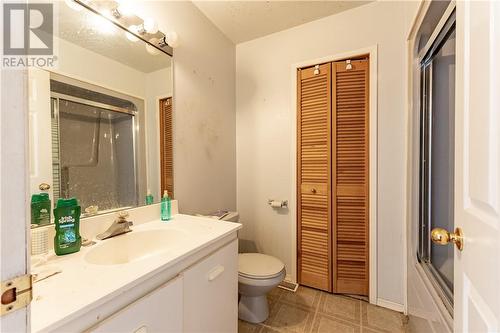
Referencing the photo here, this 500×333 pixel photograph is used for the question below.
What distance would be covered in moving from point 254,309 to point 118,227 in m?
1.13

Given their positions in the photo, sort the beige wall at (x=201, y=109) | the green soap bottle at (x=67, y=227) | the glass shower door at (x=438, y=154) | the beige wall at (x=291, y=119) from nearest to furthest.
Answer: the green soap bottle at (x=67, y=227)
the glass shower door at (x=438, y=154)
the beige wall at (x=201, y=109)
the beige wall at (x=291, y=119)

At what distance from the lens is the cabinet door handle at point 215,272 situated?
1026 mm

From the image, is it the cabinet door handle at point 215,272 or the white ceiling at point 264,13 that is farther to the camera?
the white ceiling at point 264,13

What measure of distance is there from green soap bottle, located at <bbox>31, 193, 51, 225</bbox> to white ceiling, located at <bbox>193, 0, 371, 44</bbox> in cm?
167

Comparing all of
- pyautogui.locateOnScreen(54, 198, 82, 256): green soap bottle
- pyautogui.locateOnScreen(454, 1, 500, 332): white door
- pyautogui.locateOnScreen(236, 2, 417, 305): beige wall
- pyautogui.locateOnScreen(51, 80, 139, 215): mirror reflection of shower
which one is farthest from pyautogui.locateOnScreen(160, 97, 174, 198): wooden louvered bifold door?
pyautogui.locateOnScreen(454, 1, 500, 332): white door

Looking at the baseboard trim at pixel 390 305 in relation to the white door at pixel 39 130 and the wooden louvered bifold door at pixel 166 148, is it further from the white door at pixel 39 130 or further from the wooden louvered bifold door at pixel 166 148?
the white door at pixel 39 130

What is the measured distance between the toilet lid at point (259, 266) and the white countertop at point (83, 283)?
0.71m

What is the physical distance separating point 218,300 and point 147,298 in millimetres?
469

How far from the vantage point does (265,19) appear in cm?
191

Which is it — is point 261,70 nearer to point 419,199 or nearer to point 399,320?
point 419,199

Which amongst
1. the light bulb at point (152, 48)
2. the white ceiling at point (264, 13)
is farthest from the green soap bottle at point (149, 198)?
the white ceiling at point (264, 13)

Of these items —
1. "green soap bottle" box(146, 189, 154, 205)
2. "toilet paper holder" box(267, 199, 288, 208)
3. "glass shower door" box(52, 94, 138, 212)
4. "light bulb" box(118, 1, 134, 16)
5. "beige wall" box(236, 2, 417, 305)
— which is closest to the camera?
"glass shower door" box(52, 94, 138, 212)

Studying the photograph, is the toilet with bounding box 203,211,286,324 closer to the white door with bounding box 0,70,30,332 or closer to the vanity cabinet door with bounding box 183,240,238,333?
the vanity cabinet door with bounding box 183,240,238,333

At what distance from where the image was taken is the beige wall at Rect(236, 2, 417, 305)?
1.68m
